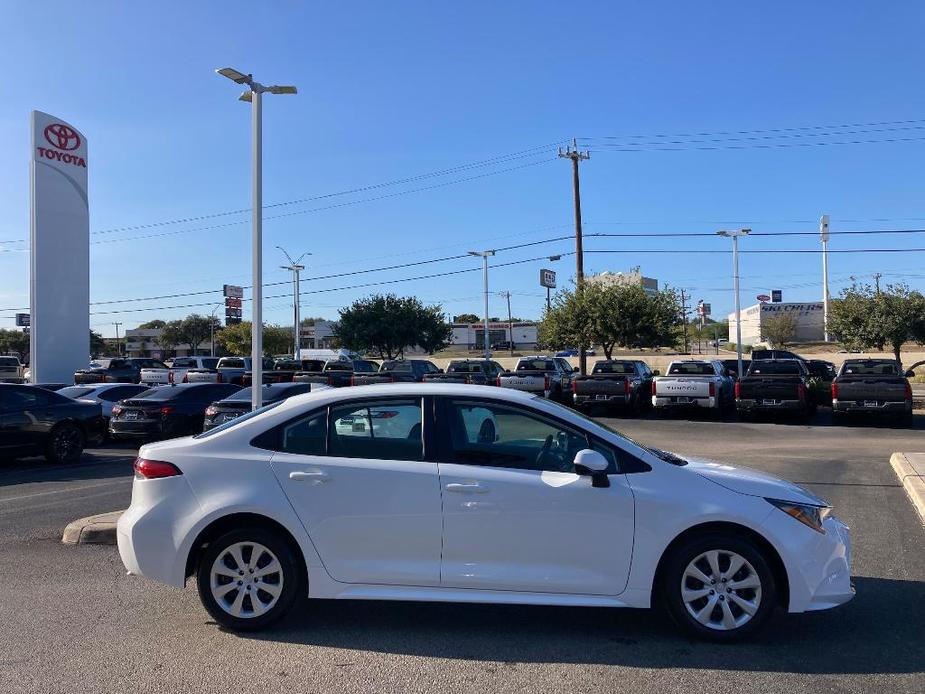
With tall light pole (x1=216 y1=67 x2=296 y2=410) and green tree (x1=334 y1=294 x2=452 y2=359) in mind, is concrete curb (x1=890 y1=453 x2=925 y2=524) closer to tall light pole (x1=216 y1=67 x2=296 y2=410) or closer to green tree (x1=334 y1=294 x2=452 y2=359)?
tall light pole (x1=216 y1=67 x2=296 y2=410)

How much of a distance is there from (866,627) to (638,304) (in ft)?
90.8

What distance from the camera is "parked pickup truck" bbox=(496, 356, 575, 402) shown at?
2659 cm

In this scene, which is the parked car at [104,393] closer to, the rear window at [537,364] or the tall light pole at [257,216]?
the tall light pole at [257,216]

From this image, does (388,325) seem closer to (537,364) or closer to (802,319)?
(537,364)

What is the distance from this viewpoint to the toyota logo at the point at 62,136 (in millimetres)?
30734

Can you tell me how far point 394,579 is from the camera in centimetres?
488

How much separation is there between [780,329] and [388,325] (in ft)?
182

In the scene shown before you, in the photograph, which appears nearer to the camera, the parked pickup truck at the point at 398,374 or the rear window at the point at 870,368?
the rear window at the point at 870,368

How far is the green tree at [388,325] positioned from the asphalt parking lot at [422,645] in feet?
149

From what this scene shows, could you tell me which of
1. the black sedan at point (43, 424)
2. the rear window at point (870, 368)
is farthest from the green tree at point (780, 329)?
the black sedan at point (43, 424)

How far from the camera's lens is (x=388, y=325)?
2056 inches

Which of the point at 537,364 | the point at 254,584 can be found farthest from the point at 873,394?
the point at 254,584

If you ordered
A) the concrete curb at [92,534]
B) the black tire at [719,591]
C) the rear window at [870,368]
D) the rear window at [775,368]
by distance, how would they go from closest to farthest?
the black tire at [719,591] → the concrete curb at [92,534] → the rear window at [870,368] → the rear window at [775,368]

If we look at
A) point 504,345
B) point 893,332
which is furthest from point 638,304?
point 504,345
